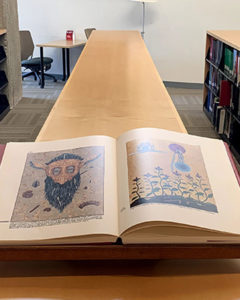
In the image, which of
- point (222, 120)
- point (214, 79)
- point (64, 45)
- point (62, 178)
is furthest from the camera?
point (64, 45)

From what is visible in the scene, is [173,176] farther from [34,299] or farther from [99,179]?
[34,299]

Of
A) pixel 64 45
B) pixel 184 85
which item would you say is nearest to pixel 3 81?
pixel 64 45

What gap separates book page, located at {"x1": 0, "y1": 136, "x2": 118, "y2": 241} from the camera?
0.80 metres

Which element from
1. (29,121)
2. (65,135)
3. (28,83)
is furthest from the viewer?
(28,83)

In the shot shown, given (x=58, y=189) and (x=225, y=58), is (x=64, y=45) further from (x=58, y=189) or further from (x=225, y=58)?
(x=58, y=189)

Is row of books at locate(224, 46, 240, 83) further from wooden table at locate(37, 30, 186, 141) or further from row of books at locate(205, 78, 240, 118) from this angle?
wooden table at locate(37, 30, 186, 141)

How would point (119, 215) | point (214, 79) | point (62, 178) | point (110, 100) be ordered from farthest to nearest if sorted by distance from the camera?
point (214, 79)
point (110, 100)
point (62, 178)
point (119, 215)

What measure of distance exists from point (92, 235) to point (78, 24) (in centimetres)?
644

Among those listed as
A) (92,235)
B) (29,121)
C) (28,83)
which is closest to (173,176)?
(92,235)

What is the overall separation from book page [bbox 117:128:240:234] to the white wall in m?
5.67

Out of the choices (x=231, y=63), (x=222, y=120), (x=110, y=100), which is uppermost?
(x=110, y=100)

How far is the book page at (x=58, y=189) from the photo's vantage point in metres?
0.80

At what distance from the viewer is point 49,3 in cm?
675

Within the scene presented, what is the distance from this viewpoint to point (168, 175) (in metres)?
0.91
